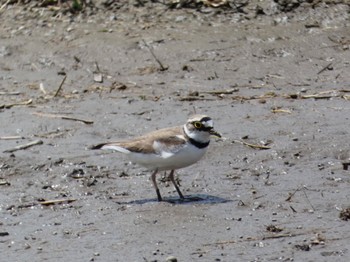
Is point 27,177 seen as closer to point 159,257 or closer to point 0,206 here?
point 0,206

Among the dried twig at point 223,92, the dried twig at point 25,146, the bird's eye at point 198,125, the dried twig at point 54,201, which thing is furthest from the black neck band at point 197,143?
the dried twig at point 223,92

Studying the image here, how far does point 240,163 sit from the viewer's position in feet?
35.0

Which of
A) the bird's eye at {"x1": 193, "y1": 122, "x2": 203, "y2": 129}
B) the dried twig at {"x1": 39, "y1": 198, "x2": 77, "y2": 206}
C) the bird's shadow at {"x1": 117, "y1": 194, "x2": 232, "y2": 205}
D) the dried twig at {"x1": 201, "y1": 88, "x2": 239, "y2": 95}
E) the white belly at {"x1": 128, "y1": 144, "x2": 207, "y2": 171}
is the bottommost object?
the dried twig at {"x1": 201, "y1": 88, "x2": 239, "y2": 95}

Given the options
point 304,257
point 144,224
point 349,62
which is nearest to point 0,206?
point 144,224

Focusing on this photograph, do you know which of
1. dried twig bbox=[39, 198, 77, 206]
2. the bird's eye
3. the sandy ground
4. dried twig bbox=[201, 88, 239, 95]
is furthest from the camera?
dried twig bbox=[201, 88, 239, 95]

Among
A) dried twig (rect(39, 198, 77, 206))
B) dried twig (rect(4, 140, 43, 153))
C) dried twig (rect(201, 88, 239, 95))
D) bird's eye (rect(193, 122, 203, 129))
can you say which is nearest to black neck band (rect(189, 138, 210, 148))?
bird's eye (rect(193, 122, 203, 129))

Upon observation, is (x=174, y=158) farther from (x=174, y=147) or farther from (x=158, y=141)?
(x=158, y=141)

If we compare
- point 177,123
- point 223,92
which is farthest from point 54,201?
point 223,92

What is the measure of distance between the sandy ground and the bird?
0.33m

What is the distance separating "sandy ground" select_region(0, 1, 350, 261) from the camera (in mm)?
8805

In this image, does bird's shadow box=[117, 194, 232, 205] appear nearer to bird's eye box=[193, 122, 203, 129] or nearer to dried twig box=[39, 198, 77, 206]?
dried twig box=[39, 198, 77, 206]

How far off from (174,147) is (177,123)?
7.14 feet

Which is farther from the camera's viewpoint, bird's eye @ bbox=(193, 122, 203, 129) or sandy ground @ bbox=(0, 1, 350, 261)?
bird's eye @ bbox=(193, 122, 203, 129)

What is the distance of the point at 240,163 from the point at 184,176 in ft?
1.81
